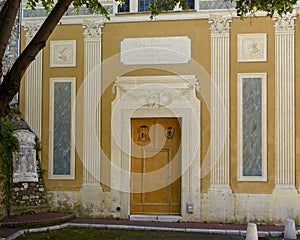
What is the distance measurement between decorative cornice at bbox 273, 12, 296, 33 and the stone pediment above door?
2518mm

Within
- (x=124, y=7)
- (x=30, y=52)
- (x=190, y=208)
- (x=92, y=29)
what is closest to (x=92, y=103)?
(x=92, y=29)

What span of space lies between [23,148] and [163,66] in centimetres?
429

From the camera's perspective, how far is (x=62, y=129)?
15.2m

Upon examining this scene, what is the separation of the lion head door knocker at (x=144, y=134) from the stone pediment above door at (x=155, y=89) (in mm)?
677

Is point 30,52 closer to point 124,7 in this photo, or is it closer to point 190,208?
point 124,7

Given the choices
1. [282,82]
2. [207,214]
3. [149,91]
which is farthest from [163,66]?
[207,214]

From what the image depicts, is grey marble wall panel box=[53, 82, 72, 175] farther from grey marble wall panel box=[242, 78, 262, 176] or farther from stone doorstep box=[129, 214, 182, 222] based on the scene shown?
grey marble wall panel box=[242, 78, 262, 176]

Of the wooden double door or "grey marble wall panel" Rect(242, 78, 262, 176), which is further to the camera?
the wooden double door

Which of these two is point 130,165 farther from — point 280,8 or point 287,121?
point 280,8

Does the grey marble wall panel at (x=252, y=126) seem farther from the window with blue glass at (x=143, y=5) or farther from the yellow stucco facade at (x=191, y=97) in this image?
the window with blue glass at (x=143, y=5)

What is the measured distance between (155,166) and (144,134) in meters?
0.92

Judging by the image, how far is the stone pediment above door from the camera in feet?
47.9

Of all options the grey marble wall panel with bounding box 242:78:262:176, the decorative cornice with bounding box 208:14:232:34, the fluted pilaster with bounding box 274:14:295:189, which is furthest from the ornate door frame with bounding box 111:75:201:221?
the fluted pilaster with bounding box 274:14:295:189

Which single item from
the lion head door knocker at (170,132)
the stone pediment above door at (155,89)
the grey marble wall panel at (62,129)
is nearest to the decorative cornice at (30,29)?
the grey marble wall panel at (62,129)
